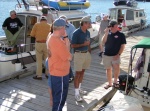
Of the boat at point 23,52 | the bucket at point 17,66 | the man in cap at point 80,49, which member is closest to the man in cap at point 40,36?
the boat at point 23,52

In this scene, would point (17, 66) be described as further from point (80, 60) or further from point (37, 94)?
point (80, 60)

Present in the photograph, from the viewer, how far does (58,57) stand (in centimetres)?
418

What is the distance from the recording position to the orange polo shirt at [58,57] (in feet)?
13.4

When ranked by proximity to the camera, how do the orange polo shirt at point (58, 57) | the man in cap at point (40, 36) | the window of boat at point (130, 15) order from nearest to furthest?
the orange polo shirt at point (58, 57) → the man in cap at point (40, 36) → the window of boat at point (130, 15)

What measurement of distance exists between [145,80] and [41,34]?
2.88 m

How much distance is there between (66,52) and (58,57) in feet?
0.49

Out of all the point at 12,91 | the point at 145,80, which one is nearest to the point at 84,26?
the point at 145,80

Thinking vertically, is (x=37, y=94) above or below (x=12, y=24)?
below

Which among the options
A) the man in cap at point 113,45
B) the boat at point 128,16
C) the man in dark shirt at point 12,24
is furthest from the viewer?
the boat at point 128,16

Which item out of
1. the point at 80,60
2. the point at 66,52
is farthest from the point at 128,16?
the point at 66,52

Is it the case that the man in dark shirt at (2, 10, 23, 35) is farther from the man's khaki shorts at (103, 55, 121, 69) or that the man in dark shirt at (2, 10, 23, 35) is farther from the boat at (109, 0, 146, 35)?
the boat at (109, 0, 146, 35)

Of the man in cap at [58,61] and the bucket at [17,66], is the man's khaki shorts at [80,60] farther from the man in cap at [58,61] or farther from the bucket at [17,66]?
the bucket at [17,66]

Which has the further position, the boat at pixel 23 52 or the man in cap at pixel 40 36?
the boat at pixel 23 52

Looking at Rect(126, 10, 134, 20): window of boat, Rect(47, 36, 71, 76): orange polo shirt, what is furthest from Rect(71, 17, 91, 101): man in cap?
Rect(126, 10, 134, 20): window of boat
